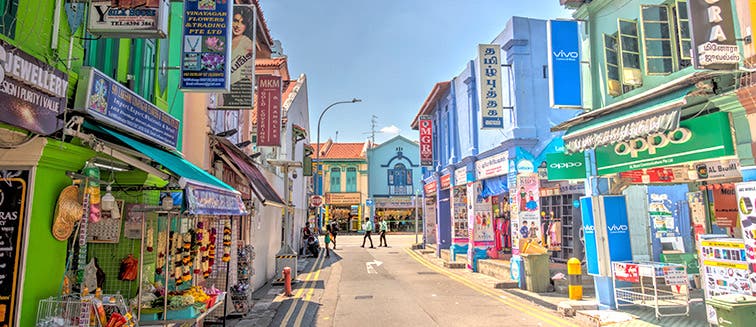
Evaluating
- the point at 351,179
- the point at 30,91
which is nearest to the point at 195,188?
the point at 30,91

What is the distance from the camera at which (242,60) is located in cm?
967

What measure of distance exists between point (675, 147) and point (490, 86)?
263 inches

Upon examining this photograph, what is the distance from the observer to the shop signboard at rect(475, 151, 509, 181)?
1423 cm

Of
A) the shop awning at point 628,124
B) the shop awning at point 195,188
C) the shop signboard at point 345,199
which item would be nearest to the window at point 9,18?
the shop awning at point 195,188

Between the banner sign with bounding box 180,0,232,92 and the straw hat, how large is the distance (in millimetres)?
2760

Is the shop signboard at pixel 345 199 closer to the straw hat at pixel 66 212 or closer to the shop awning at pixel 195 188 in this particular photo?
the shop awning at pixel 195 188

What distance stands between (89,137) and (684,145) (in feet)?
28.4

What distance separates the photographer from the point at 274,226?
659 inches

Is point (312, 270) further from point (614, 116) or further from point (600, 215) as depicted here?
point (614, 116)

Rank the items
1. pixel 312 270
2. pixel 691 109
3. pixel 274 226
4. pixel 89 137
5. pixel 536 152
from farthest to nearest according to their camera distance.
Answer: pixel 312 270, pixel 274 226, pixel 536 152, pixel 691 109, pixel 89 137

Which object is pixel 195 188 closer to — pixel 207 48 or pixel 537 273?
pixel 207 48

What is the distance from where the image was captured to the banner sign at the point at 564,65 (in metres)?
9.95

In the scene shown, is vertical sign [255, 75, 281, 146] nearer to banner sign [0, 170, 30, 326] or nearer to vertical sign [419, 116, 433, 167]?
banner sign [0, 170, 30, 326]

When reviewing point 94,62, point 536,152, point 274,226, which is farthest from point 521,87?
point 94,62
